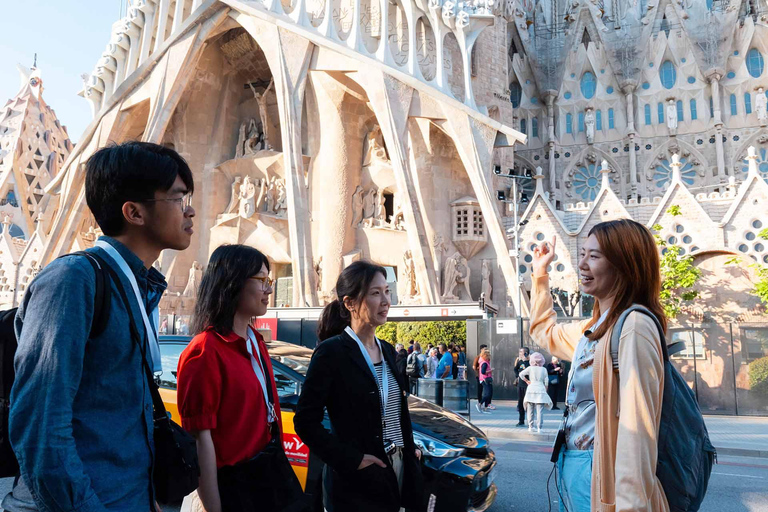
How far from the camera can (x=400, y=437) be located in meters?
2.62

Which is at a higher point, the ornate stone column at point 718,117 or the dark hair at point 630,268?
the ornate stone column at point 718,117

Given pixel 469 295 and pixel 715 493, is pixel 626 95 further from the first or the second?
pixel 715 493

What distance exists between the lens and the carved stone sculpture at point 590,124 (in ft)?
118

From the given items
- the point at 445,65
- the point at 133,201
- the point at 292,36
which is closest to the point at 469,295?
the point at 445,65

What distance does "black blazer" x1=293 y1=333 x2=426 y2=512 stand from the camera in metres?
2.43

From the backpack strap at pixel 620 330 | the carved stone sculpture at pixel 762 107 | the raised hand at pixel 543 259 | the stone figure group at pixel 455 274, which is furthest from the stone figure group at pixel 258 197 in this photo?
the carved stone sculpture at pixel 762 107

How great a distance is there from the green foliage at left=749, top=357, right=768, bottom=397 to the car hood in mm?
10774

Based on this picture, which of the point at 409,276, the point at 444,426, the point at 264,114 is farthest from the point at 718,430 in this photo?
the point at 264,114

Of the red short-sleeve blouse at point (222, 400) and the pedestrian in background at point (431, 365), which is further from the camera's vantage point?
the pedestrian in background at point (431, 365)

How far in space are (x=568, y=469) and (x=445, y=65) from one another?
21.7 m

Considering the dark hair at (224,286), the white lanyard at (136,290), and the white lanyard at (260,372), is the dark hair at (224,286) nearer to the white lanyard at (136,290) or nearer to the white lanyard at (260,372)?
the white lanyard at (260,372)

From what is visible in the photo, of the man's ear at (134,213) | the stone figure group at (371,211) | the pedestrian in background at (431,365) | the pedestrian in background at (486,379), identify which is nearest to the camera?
the man's ear at (134,213)

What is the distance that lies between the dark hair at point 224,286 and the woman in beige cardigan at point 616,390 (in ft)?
4.32

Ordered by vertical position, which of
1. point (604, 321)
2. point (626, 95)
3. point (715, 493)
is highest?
point (626, 95)
